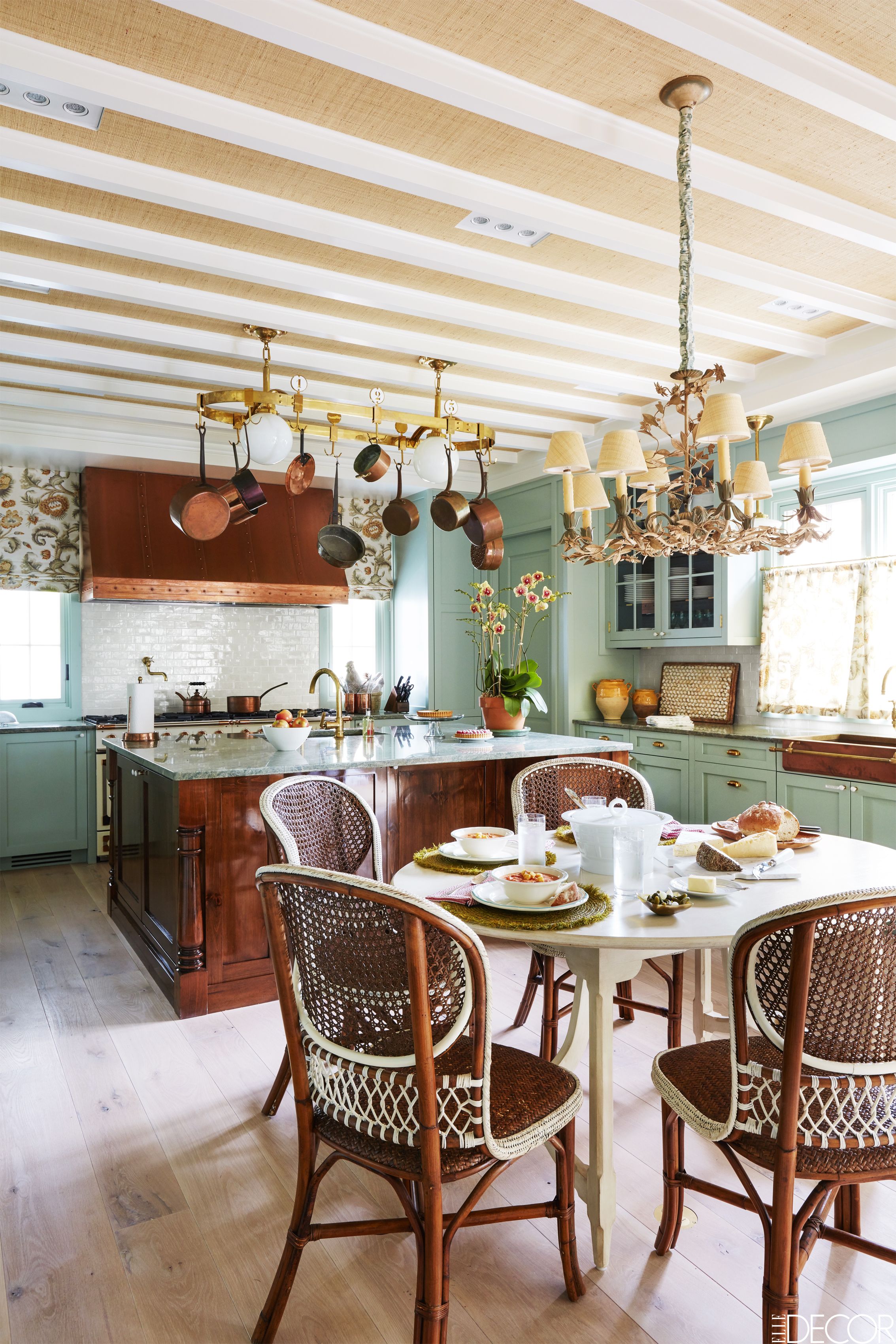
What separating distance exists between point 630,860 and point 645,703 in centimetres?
395

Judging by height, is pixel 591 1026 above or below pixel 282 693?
below

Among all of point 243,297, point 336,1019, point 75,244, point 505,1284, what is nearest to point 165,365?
point 243,297

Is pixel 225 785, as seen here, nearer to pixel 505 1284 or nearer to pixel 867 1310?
pixel 505 1284

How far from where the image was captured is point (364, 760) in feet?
11.3

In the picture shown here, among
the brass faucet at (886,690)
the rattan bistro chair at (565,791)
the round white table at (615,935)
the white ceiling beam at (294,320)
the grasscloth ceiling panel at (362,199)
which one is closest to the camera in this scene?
the round white table at (615,935)

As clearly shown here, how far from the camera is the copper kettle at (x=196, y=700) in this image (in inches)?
235

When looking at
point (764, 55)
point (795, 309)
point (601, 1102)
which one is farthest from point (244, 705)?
point (764, 55)

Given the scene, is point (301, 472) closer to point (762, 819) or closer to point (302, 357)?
point (302, 357)

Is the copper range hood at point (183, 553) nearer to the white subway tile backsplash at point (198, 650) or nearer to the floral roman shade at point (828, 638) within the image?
the white subway tile backsplash at point (198, 650)

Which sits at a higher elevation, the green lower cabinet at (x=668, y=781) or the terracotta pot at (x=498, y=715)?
the terracotta pot at (x=498, y=715)

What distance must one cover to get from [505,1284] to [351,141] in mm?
2855

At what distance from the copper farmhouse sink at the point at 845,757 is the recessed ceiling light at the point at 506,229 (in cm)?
261

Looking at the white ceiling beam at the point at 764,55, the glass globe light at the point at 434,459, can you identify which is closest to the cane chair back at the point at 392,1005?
the white ceiling beam at the point at 764,55

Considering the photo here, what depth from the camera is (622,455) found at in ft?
7.86
